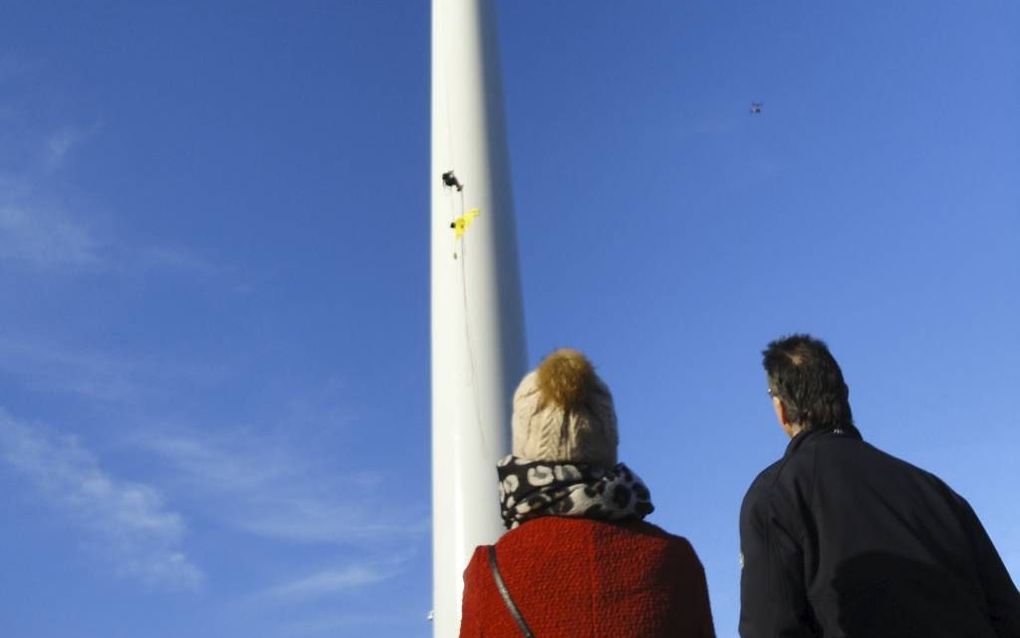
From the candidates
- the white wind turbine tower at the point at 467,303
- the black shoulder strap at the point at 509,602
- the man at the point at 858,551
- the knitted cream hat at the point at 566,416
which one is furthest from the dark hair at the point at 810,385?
the white wind turbine tower at the point at 467,303

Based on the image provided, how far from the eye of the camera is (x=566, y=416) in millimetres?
4918

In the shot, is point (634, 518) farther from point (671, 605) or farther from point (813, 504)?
point (813, 504)

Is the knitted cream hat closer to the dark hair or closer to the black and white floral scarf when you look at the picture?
the black and white floral scarf

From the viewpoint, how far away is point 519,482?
15.7ft

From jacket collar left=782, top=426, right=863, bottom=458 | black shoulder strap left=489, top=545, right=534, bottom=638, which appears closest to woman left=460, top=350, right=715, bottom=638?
black shoulder strap left=489, top=545, right=534, bottom=638

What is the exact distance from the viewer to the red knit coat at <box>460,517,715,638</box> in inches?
179

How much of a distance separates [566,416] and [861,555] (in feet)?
5.26

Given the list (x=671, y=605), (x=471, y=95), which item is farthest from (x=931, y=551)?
(x=471, y=95)

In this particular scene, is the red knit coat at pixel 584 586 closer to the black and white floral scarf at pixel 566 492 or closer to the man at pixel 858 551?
the black and white floral scarf at pixel 566 492

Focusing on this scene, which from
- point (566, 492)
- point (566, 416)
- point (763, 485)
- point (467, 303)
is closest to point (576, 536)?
point (566, 492)

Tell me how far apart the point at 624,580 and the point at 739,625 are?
0.97m

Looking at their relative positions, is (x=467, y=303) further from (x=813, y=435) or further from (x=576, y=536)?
(x=576, y=536)

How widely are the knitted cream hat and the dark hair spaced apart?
4.31ft

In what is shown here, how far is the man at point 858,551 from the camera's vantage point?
5.21 m
